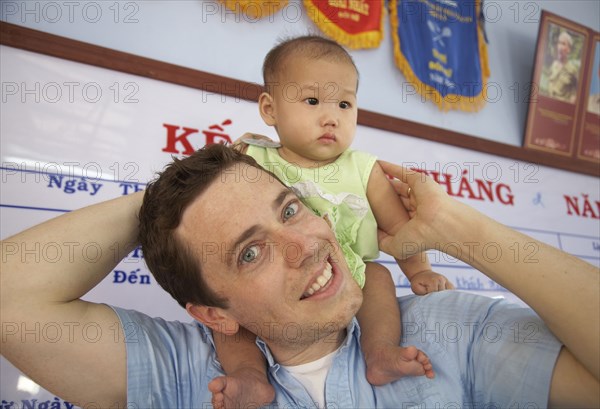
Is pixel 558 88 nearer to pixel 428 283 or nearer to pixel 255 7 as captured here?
pixel 255 7

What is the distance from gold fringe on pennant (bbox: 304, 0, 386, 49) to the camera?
79.1 inches

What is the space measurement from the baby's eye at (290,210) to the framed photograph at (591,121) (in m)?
2.20

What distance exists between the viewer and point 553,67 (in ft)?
7.99

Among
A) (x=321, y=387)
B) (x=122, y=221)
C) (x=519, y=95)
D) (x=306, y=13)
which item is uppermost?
(x=306, y=13)

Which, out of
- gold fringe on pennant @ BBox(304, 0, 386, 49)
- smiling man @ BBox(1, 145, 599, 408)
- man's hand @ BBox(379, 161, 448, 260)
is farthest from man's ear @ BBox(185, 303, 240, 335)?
gold fringe on pennant @ BBox(304, 0, 386, 49)

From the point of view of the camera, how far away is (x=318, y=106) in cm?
114

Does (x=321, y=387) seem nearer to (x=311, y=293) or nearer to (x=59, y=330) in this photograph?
(x=311, y=293)

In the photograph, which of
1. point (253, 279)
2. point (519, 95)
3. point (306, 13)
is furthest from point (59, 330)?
point (519, 95)

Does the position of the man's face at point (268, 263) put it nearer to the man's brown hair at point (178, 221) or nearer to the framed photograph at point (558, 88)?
the man's brown hair at point (178, 221)

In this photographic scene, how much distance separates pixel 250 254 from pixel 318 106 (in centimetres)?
42

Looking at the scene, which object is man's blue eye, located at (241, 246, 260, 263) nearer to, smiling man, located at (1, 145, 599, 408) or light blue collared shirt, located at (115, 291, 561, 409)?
smiling man, located at (1, 145, 599, 408)

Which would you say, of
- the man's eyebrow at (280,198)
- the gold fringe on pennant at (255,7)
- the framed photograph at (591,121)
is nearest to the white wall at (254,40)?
the gold fringe on pennant at (255,7)

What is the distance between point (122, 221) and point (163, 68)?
82 centimetres

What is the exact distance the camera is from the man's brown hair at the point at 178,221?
97 centimetres
